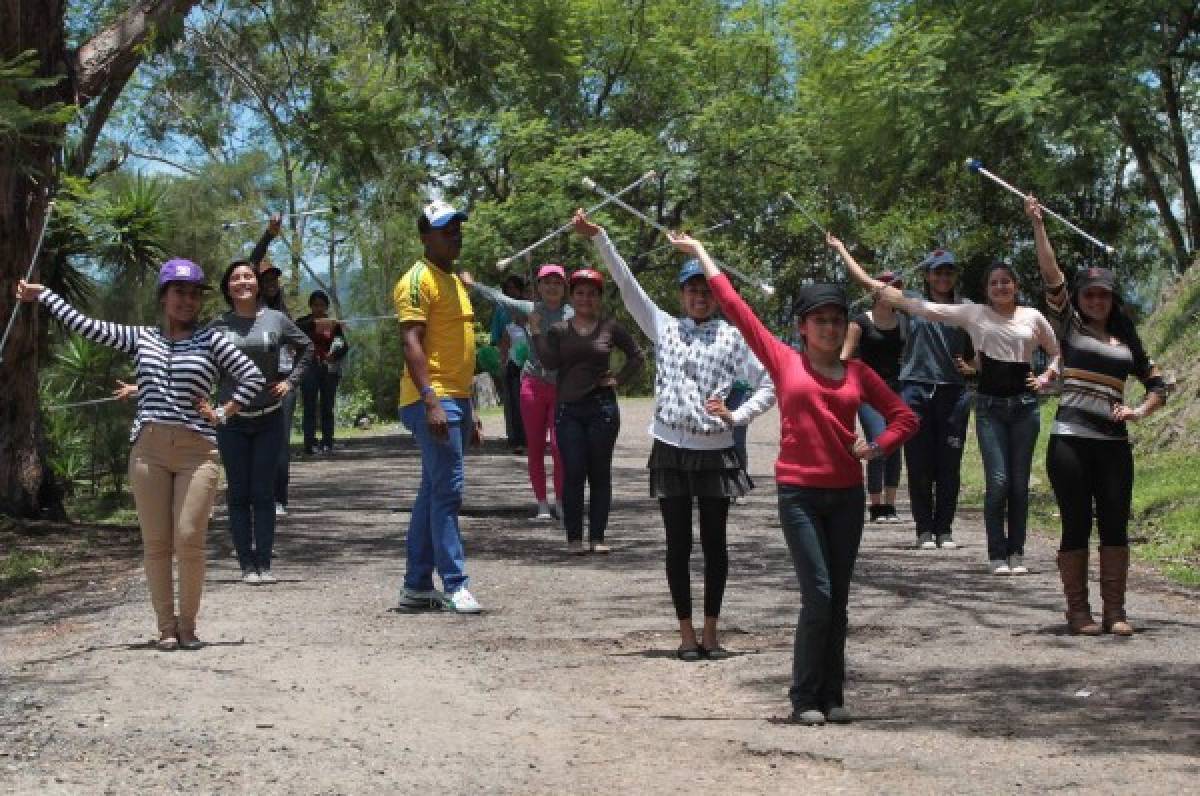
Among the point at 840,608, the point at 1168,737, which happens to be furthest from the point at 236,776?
the point at 1168,737

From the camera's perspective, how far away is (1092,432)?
9648 mm

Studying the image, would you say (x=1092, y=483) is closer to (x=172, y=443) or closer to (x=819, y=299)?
(x=819, y=299)

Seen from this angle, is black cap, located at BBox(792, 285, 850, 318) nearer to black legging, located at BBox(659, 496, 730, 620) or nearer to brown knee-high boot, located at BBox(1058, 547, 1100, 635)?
black legging, located at BBox(659, 496, 730, 620)

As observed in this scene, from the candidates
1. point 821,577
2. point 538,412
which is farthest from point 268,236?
point 821,577

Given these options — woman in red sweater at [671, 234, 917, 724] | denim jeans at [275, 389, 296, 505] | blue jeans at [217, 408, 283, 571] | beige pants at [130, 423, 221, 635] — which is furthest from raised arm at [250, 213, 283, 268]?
woman in red sweater at [671, 234, 917, 724]

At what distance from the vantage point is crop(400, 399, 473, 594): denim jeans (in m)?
10.1

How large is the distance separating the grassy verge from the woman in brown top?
141 inches

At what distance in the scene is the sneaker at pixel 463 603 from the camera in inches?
408

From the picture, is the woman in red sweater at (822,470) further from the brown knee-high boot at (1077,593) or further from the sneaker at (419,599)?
the sneaker at (419,599)

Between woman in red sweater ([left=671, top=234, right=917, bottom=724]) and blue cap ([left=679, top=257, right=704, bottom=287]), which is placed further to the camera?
blue cap ([left=679, top=257, right=704, bottom=287])

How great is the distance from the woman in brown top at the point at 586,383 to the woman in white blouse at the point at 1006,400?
7.59 feet

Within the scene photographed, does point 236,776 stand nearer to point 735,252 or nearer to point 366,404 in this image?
point 735,252

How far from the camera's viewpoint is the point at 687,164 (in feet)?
117

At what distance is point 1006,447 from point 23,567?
6.63 meters
